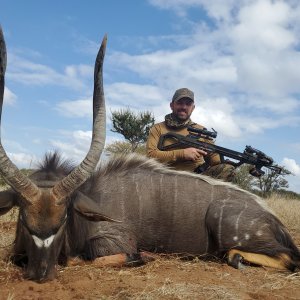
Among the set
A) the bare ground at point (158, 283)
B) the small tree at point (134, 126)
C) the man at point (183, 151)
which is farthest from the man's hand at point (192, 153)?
the small tree at point (134, 126)

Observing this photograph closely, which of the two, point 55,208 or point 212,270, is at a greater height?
point 55,208

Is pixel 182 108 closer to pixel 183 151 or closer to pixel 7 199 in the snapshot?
pixel 183 151

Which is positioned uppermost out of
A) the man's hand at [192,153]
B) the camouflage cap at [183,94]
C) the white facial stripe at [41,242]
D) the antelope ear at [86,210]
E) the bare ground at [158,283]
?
the camouflage cap at [183,94]

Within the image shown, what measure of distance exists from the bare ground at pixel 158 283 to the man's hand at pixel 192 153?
1.72m

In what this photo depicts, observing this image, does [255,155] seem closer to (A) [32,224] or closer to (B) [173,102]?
(B) [173,102]

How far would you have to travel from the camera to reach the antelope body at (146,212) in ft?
12.3

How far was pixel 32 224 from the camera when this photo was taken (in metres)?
3.34

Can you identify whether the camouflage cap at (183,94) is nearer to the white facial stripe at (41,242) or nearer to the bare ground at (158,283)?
the bare ground at (158,283)

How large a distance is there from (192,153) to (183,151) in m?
0.11

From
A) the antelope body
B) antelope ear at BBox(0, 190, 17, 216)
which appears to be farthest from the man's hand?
antelope ear at BBox(0, 190, 17, 216)

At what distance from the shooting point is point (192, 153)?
5.66 m

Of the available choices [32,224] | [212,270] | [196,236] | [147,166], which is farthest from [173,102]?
[32,224]

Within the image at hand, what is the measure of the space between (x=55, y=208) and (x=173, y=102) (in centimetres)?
349

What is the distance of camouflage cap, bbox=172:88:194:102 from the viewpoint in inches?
254
